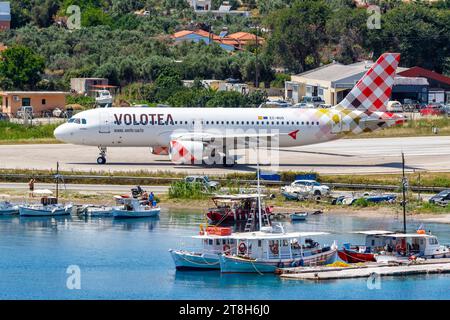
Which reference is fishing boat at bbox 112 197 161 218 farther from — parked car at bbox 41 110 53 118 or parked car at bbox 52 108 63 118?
parked car at bbox 41 110 53 118

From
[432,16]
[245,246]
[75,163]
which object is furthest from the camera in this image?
[432,16]

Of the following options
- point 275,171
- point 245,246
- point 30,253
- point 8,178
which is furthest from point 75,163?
point 245,246

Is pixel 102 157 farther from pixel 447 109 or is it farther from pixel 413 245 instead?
pixel 447 109

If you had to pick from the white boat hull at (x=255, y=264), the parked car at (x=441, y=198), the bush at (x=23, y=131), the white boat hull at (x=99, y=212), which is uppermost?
the bush at (x=23, y=131)

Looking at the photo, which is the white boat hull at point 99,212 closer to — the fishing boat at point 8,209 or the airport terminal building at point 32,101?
the fishing boat at point 8,209

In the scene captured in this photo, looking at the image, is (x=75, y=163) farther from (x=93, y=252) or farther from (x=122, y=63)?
(x=122, y=63)

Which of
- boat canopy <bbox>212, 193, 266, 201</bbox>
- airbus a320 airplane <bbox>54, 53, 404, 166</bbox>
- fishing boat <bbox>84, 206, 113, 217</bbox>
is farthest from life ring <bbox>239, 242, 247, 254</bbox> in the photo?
airbus a320 airplane <bbox>54, 53, 404, 166</bbox>

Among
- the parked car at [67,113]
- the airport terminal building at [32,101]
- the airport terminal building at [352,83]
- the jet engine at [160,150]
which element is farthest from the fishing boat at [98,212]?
the airport terminal building at [352,83]
